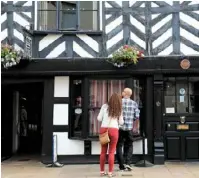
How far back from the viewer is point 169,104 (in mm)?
9461

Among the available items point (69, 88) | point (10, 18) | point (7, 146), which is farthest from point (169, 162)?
point (10, 18)

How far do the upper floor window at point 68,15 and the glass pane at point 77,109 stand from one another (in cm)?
143

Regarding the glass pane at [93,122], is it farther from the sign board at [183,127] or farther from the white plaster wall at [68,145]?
the sign board at [183,127]

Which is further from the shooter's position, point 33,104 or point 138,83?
point 33,104

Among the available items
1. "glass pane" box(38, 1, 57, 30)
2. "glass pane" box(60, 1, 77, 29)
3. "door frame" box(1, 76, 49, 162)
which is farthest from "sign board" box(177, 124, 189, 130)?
"glass pane" box(38, 1, 57, 30)

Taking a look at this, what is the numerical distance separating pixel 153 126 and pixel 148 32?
229 cm

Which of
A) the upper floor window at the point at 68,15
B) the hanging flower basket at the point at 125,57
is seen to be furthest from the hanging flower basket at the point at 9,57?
the hanging flower basket at the point at 125,57

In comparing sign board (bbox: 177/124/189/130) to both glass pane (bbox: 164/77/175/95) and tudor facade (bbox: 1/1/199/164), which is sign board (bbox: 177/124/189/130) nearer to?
tudor facade (bbox: 1/1/199/164)

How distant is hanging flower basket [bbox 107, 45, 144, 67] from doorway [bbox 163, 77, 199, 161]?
1187 mm

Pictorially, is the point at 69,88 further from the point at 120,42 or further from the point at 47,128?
the point at 120,42

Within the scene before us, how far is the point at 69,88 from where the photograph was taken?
930 centimetres

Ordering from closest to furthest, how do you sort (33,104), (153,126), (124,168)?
1. (124,168)
2. (153,126)
3. (33,104)

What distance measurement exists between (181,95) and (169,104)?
376mm

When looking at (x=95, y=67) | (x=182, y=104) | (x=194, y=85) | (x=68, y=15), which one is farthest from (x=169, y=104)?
(x=68, y=15)
